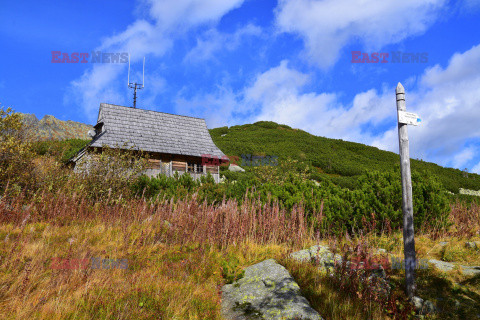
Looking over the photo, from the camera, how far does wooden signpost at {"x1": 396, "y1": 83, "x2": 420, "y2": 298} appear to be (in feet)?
16.4

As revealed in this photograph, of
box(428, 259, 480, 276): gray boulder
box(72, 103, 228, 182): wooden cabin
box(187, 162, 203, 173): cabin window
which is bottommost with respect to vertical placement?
box(428, 259, 480, 276): gray boulder

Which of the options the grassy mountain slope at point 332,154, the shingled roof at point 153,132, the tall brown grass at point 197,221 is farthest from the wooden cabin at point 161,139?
the tall brown grass at point 197,221

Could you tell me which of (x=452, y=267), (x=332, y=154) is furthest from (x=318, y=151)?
(x=452, y=267)

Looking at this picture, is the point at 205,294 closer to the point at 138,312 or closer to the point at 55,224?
the point at 138,312

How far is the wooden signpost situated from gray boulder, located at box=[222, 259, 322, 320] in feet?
6.15

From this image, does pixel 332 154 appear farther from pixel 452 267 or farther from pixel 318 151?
pixel 452 267

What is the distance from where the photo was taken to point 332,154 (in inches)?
1319

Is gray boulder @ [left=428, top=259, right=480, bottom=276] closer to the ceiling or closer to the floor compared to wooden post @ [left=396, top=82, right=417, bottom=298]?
closer to the floor

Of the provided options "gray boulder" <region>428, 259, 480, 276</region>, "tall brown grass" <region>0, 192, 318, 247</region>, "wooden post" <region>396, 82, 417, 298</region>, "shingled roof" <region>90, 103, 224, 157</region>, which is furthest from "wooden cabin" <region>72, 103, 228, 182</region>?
"wooden post" <region>396, 82, 417, 298</region>

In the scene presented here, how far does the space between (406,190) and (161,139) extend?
669 inches

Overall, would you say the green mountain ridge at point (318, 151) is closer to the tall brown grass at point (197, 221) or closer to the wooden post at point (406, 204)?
the tall brown grass at point (197, 221)

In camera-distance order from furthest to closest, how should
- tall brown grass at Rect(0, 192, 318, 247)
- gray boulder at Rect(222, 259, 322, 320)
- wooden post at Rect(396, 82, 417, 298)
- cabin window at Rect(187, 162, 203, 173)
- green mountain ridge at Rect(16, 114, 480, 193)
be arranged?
green mountain ridge at Rect(16, 114, 480, 193), cabin window at Rect(187, 162, 203, 173), tall brown grass at Rect(0, 192, 318, 247), wooden post at Rect(396, 82, 417, 298), gray boulder at Rect(222, 259, 322, 320)

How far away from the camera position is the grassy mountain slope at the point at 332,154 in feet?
87.2

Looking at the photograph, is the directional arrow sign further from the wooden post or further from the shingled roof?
the shingled roof
